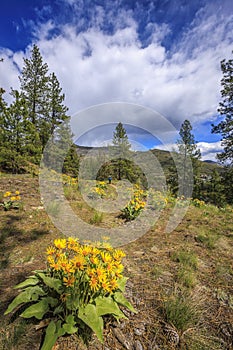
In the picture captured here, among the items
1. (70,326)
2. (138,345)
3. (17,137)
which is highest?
(17,137)

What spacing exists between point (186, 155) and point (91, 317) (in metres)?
24.1

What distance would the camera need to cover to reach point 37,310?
1.65 meters

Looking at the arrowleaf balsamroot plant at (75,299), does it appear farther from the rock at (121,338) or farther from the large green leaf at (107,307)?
the rock at (121,338)

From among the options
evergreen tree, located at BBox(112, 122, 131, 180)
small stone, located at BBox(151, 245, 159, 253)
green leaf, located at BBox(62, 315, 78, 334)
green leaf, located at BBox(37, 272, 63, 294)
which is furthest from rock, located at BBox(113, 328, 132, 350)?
evergreen tree, located at BBox(112, 122, 131, 180)

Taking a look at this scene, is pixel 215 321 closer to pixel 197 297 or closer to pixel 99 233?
pixel 197 297

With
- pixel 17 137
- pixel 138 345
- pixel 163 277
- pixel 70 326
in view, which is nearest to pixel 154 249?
pixel 163 277

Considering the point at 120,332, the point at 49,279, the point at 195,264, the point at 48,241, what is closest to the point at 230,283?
the point at 195,264

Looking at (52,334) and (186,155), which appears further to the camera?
(186,155)

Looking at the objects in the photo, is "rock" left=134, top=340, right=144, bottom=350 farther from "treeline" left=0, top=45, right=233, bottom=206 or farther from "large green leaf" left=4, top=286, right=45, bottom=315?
"treeline" left=0, top=45, right=233, bottom=206

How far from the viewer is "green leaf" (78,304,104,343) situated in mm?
1511

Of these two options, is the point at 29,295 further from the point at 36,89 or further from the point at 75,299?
the point at 36,89

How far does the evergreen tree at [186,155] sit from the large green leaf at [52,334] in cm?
2273

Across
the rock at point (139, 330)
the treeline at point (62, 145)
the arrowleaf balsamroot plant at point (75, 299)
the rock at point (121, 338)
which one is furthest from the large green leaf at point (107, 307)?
the treeline at point (62, 145)

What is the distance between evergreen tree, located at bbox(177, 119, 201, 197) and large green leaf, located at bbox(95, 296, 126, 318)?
22331mm
